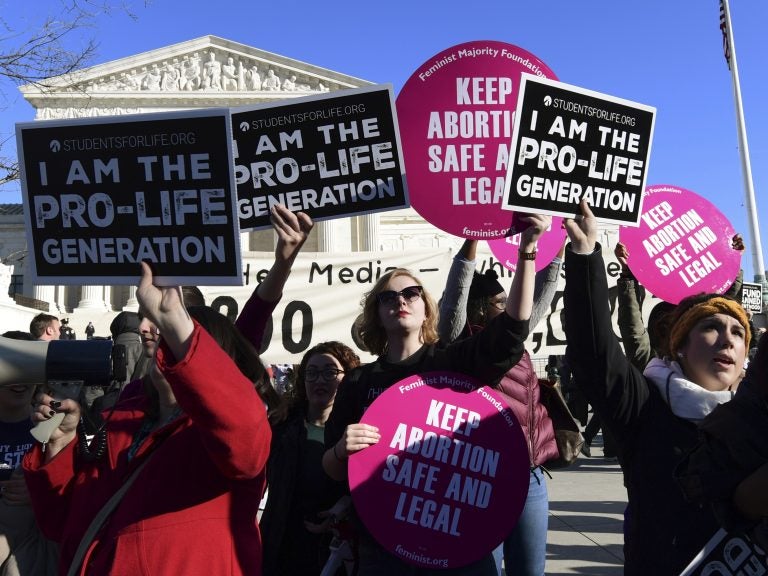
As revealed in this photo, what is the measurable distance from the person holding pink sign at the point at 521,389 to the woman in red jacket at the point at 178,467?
4.12 ft

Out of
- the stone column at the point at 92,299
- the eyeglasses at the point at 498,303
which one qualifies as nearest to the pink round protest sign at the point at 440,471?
the eyeglasses at the point at 498,303

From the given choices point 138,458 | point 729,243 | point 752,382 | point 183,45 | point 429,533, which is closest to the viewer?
point 752,382

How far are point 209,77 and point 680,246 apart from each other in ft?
168

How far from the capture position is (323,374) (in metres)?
3.13

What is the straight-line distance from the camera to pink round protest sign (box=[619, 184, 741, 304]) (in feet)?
12.4

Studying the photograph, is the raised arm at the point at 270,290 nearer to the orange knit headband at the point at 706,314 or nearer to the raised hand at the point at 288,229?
the raised hand at the point at 288,229

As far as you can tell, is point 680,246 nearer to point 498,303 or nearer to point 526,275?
point 498,303

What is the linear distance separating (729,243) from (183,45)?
51935 millimetres

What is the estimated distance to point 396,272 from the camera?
2693mm

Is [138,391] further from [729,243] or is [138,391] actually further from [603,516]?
[603,516]

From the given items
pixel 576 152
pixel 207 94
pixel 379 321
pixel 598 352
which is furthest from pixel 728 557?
pixel 207 94

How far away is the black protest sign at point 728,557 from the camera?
1533 mm

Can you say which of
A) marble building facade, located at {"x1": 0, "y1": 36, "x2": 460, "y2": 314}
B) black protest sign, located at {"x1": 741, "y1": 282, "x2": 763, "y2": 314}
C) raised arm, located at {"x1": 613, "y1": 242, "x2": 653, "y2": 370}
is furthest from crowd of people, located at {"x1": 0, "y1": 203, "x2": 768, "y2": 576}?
marble building facade, located at {"x1": 0, "y1": 36, "x2": 460, "y2": 314}

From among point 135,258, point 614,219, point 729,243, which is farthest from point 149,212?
point 729,243
